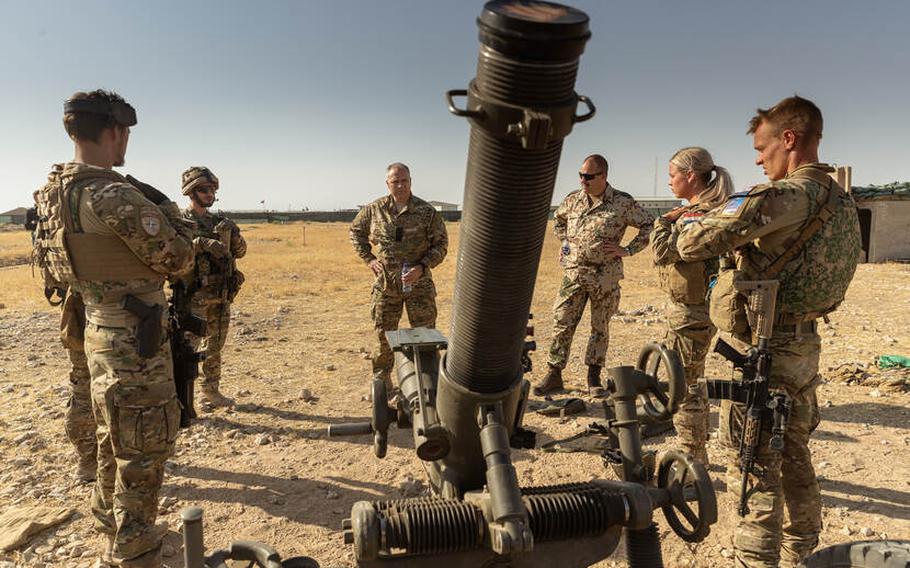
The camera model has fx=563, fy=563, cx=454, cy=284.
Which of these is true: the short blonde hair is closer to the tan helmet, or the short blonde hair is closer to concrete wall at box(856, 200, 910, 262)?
the tan helmet

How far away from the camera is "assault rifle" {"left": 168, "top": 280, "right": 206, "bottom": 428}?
12.2 ft

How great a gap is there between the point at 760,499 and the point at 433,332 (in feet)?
6.51

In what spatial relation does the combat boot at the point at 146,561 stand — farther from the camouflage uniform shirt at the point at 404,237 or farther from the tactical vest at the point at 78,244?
→ the camouflage uniform shirt at the point at 404,237

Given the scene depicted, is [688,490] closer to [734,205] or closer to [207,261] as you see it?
[734,205]

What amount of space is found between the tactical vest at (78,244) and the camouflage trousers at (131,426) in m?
0.33

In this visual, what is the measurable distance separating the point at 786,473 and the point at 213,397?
5.55 metres

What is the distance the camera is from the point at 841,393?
6.52 m

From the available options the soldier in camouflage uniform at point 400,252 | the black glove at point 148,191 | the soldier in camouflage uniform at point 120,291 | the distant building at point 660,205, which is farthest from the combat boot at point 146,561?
the distant building at point 660,205

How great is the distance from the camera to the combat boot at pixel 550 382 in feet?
22.0

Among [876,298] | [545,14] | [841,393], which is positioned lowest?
[841,393]

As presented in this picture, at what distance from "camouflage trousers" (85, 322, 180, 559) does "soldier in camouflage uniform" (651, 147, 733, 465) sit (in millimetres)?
3667

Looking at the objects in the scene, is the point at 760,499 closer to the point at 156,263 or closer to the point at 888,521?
the point at 888,521

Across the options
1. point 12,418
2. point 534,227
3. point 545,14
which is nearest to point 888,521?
point 534,227

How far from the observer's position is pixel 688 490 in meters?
2.38
